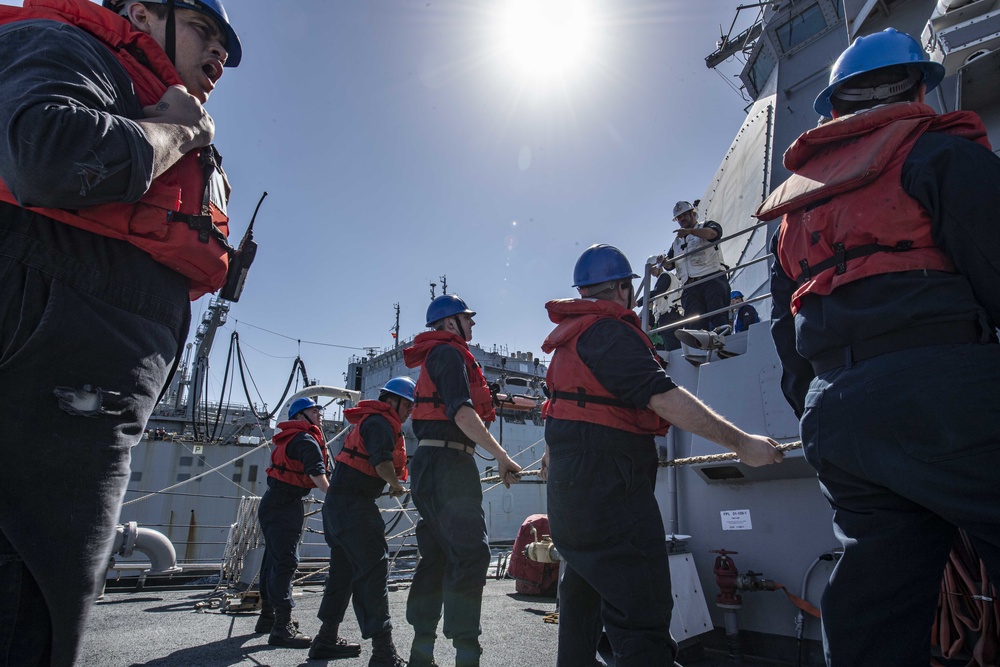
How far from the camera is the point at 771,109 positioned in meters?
8.76

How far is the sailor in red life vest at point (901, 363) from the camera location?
3.87 feet

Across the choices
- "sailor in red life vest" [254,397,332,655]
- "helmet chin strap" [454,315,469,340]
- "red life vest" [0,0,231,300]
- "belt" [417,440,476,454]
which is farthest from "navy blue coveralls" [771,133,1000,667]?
"sailor in red life vest" [254,397,332,655]

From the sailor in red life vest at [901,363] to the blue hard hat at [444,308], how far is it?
2.38 m

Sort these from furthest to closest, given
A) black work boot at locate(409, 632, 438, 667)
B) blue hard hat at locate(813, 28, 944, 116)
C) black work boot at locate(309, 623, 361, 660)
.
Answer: black work boot at locate(309, 623, 361, 660)
black work boot at locate(409, 632, 438, 667)
blue hard hat at locate(813, 28, 944, 116)

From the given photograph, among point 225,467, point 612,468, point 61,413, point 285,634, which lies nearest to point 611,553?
point 612,468

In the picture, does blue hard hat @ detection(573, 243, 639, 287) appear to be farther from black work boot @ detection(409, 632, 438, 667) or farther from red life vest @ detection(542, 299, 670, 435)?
black work boot @ detection(409, 632, 438, 667)

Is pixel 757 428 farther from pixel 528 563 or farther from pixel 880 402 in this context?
pixel 528 563

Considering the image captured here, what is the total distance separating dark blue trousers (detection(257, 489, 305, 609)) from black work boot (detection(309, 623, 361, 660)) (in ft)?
2.71

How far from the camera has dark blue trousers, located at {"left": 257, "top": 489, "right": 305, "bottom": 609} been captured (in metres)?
4.43

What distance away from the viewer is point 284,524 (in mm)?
4844

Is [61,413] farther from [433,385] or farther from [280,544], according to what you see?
[280,544]

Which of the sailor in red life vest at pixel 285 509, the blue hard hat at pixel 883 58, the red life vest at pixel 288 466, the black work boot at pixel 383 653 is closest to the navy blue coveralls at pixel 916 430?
the blue hard hat at pixel 883 58

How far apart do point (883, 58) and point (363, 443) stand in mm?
3484

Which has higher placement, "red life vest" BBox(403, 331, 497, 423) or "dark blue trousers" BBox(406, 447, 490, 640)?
"red life vest" BBox(403, 331, 497, 423)
